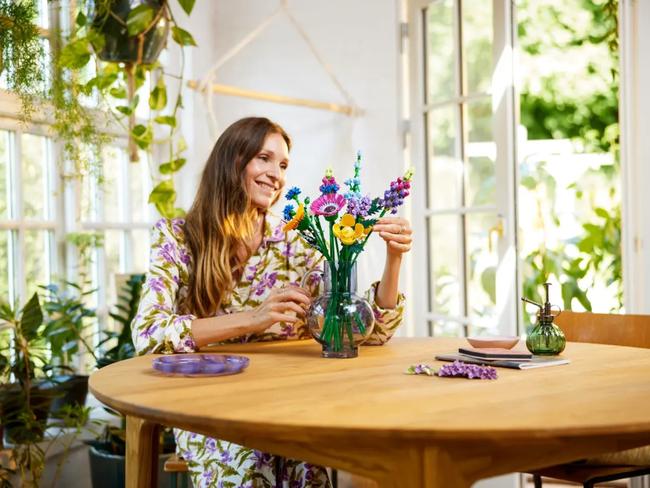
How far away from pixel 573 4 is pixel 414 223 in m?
4.72

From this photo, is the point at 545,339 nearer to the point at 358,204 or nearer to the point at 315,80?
the point at 358,204

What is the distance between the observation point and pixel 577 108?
8.21m

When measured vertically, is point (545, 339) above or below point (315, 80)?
below

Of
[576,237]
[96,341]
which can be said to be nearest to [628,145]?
[96,341]

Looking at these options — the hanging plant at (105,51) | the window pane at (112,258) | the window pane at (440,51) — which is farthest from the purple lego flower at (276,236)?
the window pane at (440,51)

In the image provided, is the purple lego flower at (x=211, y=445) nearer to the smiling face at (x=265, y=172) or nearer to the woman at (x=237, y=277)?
the woman at (x=237, y=277)

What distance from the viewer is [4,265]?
9.78ft

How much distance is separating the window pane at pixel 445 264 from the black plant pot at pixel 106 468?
160 centimetres

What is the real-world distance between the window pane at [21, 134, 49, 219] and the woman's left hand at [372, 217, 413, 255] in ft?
5.30

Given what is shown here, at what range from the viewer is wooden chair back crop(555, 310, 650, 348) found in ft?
8.26

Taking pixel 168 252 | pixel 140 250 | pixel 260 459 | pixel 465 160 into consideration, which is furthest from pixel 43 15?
pixel 260 459

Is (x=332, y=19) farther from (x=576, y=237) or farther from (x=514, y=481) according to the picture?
(x=576, y=237)

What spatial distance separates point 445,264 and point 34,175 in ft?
6.19

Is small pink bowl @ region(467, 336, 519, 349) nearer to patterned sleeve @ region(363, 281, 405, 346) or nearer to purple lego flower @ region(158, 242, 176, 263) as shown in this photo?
patterned sleeve @ region(363, 281, 405, 346)
